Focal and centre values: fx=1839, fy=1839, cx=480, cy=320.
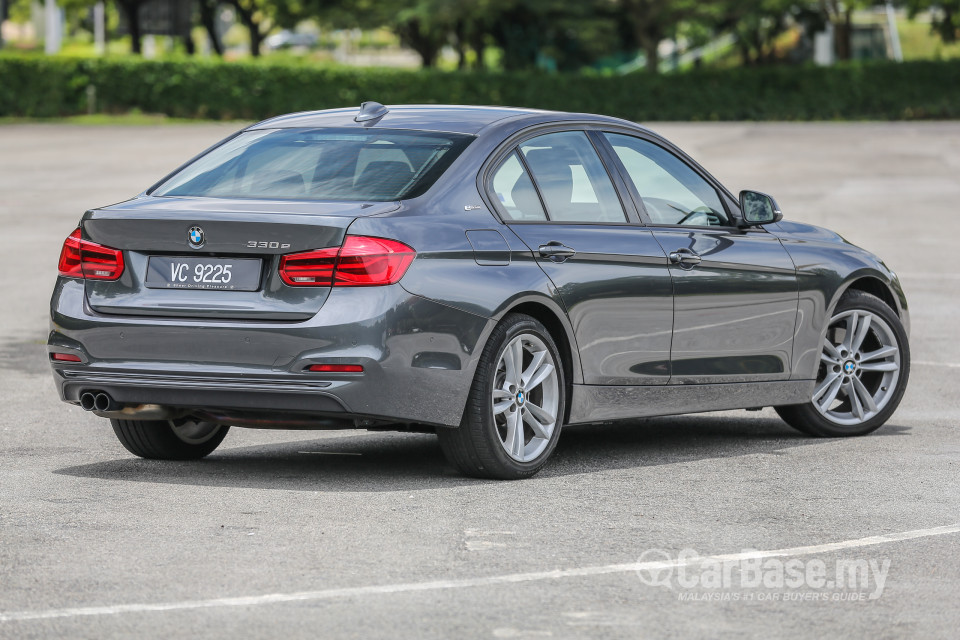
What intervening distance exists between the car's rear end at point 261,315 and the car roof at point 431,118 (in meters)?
0.43

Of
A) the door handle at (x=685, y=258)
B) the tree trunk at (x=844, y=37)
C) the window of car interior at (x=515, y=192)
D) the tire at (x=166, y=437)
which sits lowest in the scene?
the tree trunk at (x=844, y=37)

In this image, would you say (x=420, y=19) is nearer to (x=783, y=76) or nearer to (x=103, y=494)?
(x=783, y=76)

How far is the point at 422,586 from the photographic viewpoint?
5.68 meters

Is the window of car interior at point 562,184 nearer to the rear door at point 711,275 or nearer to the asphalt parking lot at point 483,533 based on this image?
the rear door at point 711,275

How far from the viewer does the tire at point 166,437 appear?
8.16 m

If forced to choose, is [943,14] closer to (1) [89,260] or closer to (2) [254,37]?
(2) [254,37]

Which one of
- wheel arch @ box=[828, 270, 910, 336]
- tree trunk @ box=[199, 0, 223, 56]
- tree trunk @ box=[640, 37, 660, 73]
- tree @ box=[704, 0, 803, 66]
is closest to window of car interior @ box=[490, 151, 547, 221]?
wheel arch @ box=[828, 270, 910, 336]

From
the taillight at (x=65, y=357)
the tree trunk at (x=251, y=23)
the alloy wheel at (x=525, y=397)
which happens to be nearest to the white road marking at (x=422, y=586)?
the alloy wheel at (x=525, y=397)

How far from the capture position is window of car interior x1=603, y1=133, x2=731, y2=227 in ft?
27.8

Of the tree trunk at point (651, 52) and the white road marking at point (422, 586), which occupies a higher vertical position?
the white road marking at point (422, 586)

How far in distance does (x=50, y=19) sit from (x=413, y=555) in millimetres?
63811

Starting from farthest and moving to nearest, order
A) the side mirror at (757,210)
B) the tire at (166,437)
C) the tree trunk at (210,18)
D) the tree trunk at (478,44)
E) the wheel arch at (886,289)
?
the tree trunk at (210,18) → the tree trunk at (478,44) → the wheel arch at (886,289) → the side mirror at (757,210) → the tire at (166,437)

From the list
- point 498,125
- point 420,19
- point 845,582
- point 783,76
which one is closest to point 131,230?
point 498,125

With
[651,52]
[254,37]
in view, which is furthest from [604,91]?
[254,37]
